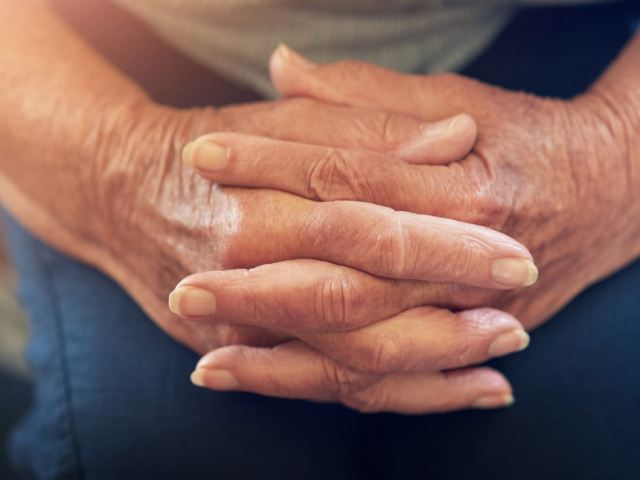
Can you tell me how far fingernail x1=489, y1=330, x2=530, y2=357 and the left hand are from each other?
2.2 inches

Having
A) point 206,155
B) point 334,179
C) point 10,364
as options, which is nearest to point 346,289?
point 334,179

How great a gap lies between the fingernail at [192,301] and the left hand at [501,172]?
Answer: 0.16m

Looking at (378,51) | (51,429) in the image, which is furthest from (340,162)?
(51,429)

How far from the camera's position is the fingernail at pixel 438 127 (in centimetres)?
68

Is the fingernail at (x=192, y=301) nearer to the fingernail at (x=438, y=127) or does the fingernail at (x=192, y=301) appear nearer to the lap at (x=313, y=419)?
the lap at (x=313, y=419)

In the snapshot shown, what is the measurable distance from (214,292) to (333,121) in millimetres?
309

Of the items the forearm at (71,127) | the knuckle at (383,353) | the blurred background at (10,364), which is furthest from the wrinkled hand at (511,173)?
the blurred background at (10,364)

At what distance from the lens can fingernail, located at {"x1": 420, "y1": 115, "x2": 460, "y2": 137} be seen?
0.68m

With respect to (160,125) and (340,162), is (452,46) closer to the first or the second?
(340,162)

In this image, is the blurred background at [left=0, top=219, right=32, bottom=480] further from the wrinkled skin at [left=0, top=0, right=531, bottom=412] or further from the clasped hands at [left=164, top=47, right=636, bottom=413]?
the clasped hands at [left=164, top=47, right=636, bottom=413]

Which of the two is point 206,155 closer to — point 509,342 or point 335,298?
point 335,298

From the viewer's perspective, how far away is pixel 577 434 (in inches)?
28.7

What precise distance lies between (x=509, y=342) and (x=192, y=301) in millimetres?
448

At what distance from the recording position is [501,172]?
685 millimetres
